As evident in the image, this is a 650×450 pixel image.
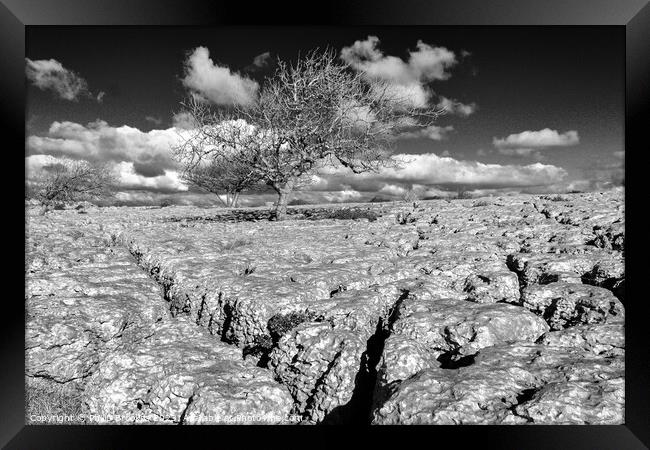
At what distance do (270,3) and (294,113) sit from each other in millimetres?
9303

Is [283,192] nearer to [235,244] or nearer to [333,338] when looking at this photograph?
[235,244]

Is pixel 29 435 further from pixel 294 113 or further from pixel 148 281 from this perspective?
pixel 294 113

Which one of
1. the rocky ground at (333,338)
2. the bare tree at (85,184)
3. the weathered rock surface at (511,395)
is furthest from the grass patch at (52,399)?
the bare tree at (85,184)

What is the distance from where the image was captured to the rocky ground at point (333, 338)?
3031mm

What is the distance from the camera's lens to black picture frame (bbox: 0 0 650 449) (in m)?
4.18

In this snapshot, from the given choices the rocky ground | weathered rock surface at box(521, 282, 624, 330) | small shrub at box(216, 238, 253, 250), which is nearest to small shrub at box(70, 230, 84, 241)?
the rocky ground

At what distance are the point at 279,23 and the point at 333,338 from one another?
3660 millimetres

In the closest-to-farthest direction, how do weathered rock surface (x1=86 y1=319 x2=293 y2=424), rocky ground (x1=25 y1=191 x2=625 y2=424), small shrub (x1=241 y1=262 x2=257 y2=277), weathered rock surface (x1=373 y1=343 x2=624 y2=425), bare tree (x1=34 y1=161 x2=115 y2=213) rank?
weathered rock surface (x1=373 y1=343 x2=624 y2=425)
rocky ground (x1=25 y1=191 x2=625 y2=424)
weathered rock surface (x1=86 y1=319 x2=293 y2=424)
small shrub (x1=241 y1=262 x2=257 y2=277)
bare tree (x1=34 y1=161 x2=115 y2=213)

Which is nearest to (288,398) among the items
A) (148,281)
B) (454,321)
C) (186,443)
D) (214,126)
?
(186,443)

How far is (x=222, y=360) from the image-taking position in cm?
383

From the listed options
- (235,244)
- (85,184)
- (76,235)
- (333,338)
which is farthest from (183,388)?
(85,184)

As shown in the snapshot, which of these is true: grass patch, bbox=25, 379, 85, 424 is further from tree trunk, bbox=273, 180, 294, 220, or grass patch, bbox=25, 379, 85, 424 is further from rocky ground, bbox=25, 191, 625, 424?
tree trunk, bbox=273, 180, 294, 220

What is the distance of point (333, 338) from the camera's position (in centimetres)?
364

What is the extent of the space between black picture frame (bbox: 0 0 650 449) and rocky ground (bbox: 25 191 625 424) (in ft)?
0.90
